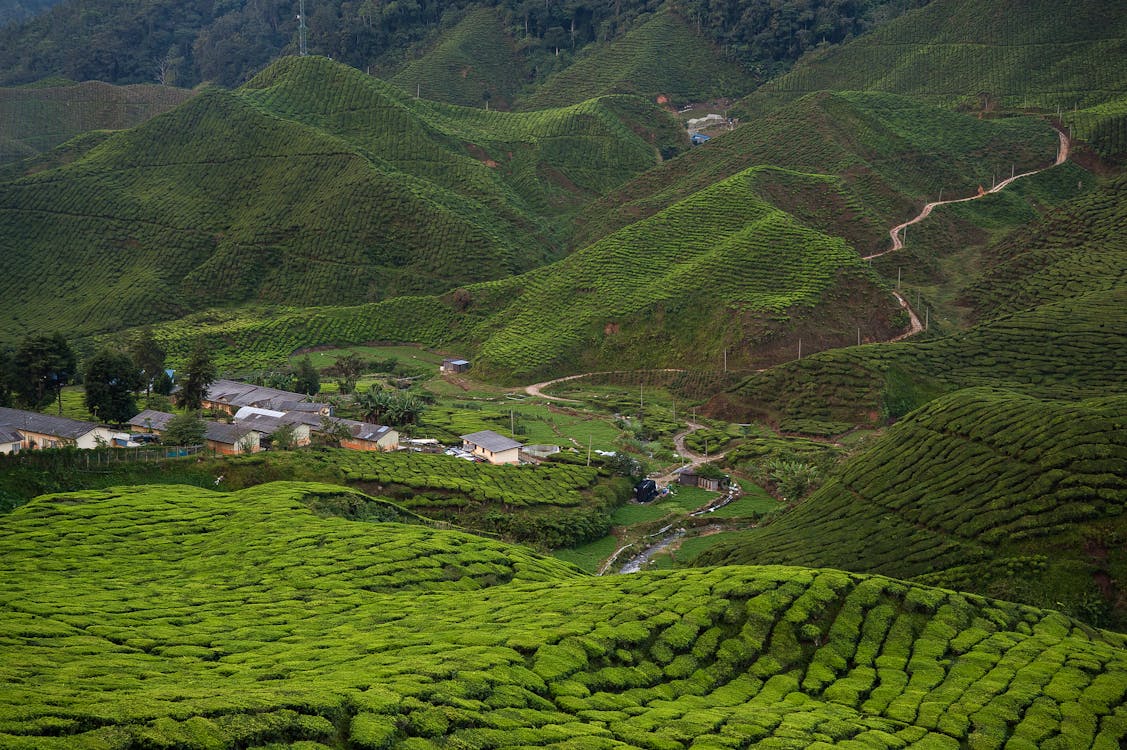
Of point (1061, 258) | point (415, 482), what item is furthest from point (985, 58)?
point (415, 482)

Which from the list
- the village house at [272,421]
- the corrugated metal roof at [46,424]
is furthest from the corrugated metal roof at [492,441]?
the corrugated metal roof at [46,424]

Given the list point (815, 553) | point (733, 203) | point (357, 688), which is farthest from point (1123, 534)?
point (733, 203)

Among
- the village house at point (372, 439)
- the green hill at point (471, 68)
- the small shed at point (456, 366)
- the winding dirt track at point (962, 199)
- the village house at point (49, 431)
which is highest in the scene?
the green hill at point (471, 68)

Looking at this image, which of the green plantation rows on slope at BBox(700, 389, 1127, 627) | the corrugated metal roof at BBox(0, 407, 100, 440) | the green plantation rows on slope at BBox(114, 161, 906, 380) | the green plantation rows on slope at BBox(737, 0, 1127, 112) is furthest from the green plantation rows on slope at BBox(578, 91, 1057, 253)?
the corrugated metal roof at BBox(0, 407, 100, 440)

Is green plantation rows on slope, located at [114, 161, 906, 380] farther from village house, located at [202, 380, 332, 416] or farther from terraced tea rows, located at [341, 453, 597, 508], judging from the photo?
terraced tea rows, located at [341, 453, 597, 508]

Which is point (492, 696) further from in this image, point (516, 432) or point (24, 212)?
point (24, 212)

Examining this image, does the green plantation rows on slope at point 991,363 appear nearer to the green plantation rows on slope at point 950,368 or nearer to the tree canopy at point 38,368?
the green plantation rows on slope at point 950,368
